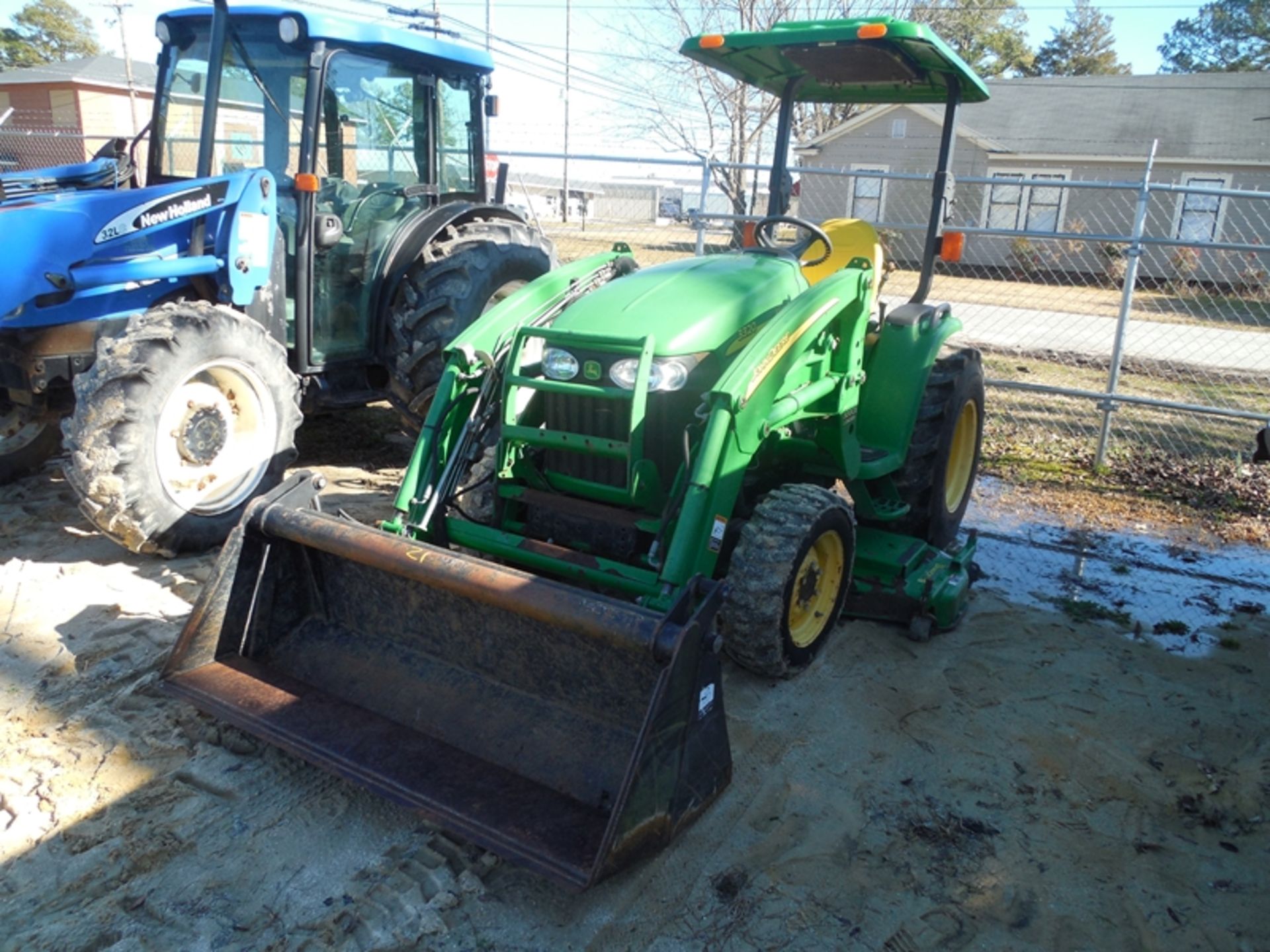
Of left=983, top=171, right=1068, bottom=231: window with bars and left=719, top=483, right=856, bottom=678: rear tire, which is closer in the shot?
left=719, top=483, right=856, bottom=678: rear tire

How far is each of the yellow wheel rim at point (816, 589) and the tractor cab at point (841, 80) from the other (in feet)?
4.18

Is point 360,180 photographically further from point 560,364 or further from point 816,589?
point 816,589

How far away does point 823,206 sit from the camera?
22.8 m

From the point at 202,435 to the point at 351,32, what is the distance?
2291mm

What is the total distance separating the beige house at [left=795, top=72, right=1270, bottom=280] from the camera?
69.2ft

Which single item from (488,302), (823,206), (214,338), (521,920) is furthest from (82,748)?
(823,206)

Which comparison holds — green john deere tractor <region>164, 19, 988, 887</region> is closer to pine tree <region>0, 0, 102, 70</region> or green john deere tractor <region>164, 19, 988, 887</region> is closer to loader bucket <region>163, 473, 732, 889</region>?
loader bucket <region>163, 473, 732, 889</region>

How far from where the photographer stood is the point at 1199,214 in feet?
70.4

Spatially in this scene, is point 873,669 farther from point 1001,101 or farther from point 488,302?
point 1001,101

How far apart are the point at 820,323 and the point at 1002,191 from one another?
20.8 metres

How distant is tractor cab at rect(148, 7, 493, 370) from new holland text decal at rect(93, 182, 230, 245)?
18.5 inches

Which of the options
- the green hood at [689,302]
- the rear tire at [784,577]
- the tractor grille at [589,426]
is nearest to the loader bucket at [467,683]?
the rear tire at [784,577]

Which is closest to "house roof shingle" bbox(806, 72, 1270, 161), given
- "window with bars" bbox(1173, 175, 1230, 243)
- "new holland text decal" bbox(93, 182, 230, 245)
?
"window with bars" bbox(1173, 175, 1230, 243)

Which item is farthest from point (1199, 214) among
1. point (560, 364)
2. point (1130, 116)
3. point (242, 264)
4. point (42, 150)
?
point (42, 150)
